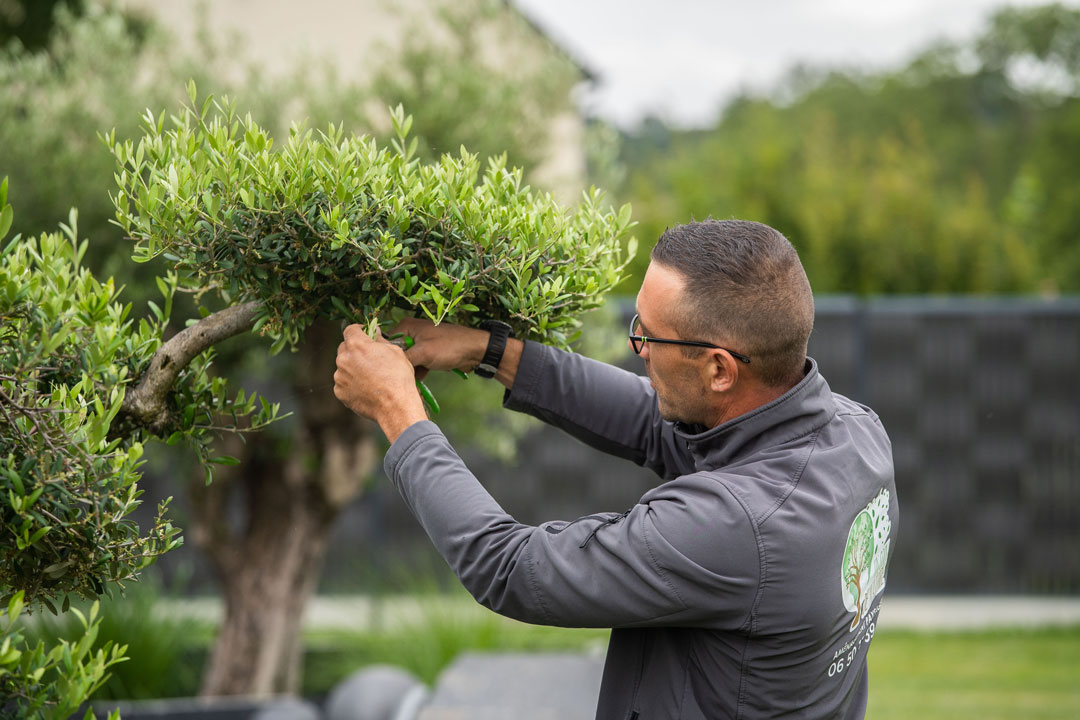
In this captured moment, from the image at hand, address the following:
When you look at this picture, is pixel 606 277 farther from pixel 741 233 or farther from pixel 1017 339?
pixel 1017 339

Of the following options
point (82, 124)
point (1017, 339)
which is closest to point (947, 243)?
point (1017, 339)

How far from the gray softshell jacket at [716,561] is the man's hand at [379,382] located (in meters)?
0.05

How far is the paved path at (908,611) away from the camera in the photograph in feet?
21.6

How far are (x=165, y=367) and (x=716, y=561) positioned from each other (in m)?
1.11

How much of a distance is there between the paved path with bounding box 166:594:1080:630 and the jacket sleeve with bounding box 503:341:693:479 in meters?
4.25

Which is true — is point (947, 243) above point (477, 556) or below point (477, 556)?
below

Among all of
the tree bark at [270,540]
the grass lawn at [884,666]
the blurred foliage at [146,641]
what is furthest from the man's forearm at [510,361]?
the blurred foliage at [146,641]

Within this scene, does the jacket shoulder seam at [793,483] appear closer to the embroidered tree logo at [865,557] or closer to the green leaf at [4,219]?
the embroidered tree logo at [865,557]

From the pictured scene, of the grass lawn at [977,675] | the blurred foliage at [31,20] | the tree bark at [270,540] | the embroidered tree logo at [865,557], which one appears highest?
the blurred foliage at [31,20]

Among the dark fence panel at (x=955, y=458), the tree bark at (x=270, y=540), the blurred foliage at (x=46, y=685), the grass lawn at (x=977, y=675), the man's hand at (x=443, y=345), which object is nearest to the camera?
the blurred foliage at (x=46, y=685)

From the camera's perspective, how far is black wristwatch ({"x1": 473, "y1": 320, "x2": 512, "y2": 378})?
7.07 ft

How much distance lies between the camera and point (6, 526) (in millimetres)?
1650

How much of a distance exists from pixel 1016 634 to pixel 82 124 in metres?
7.20

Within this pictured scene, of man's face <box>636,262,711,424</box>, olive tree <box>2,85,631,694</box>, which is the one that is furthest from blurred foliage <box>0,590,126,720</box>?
man's face <box>636,262,711,424</box>
